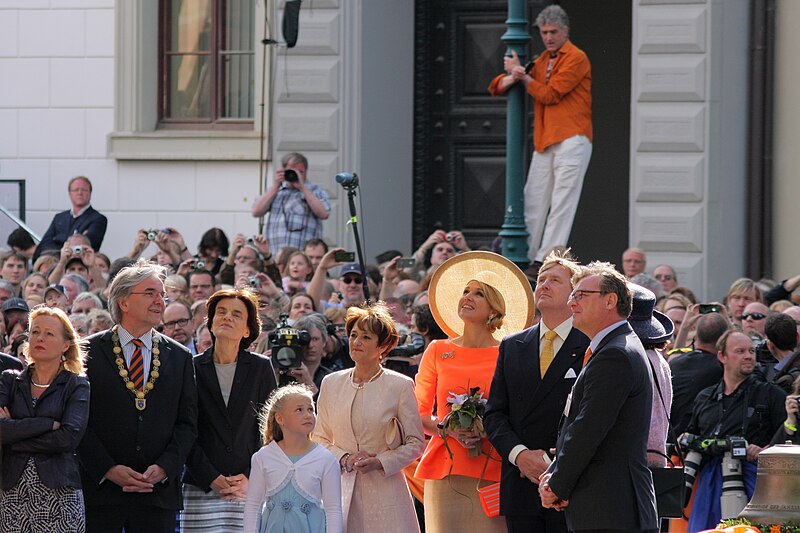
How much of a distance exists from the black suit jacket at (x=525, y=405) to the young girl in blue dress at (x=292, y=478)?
2.68ft

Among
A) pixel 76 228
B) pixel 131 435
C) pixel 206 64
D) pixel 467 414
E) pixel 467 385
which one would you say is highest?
pixel 206 64

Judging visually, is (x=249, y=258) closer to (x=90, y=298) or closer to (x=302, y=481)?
(x=90, y=298)

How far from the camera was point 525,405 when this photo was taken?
827 cm

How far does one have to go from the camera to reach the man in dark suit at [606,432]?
723cm

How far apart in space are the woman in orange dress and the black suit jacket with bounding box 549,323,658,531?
52.1 inches

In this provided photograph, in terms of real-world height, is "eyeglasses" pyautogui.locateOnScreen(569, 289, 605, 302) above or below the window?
below

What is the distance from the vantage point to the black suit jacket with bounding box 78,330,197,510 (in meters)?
8.48

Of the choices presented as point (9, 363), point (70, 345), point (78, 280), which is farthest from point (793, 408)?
point (78, 280)

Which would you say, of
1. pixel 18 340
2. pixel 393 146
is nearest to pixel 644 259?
pixel 393 146

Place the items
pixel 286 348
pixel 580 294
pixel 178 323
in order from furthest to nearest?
pixel 178 323, pixel 286 348, pixel 580 294

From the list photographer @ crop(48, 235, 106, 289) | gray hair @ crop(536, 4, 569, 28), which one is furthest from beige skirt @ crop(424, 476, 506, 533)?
photographer @ crop(48, 235, 106, 289)

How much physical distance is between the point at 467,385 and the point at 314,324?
69.0 inches

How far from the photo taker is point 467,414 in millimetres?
8492

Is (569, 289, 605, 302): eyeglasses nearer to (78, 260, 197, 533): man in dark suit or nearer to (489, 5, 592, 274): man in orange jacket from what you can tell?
(78, 260, 197, 533): man in dark suit
